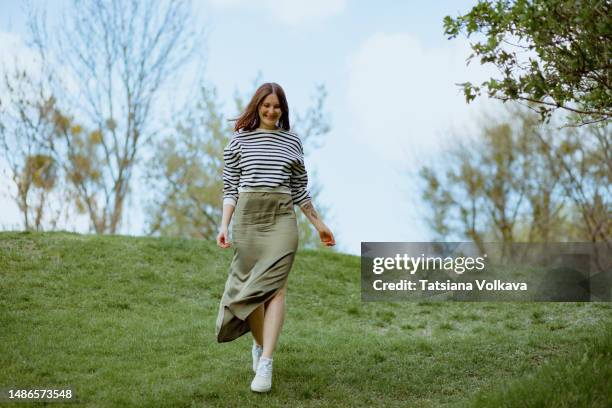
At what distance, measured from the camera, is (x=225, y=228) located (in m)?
4.94

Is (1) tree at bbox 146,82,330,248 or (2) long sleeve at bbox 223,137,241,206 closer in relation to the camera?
(2) long sleeve at bbox 223,137,241,206

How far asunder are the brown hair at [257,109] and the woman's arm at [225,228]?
60 cm

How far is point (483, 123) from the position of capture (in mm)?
24156

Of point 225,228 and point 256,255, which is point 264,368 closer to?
point 256,255

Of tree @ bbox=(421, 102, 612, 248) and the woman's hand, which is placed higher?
tree @ bbox=(421, 102, 612, 248)

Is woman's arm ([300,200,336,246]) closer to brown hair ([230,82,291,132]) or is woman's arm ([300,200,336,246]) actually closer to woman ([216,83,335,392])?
woman ([216,83,335,392])

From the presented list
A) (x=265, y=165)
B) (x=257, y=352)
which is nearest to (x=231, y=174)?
(x=265, y=165)

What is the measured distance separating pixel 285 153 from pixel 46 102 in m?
16.4

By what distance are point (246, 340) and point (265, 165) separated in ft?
9.35

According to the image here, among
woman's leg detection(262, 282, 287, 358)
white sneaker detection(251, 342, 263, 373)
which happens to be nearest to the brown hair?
woman's leg detection(262, 282, 287, 358)

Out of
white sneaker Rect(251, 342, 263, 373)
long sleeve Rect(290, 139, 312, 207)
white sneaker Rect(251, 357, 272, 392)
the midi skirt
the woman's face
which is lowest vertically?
white sneaker Rect(251, 357, 272, 392)

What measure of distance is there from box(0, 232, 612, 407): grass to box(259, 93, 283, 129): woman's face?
200 cm

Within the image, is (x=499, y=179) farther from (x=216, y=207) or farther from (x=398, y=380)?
(x=398, y=380)

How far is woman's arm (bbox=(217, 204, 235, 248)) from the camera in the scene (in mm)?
4910
